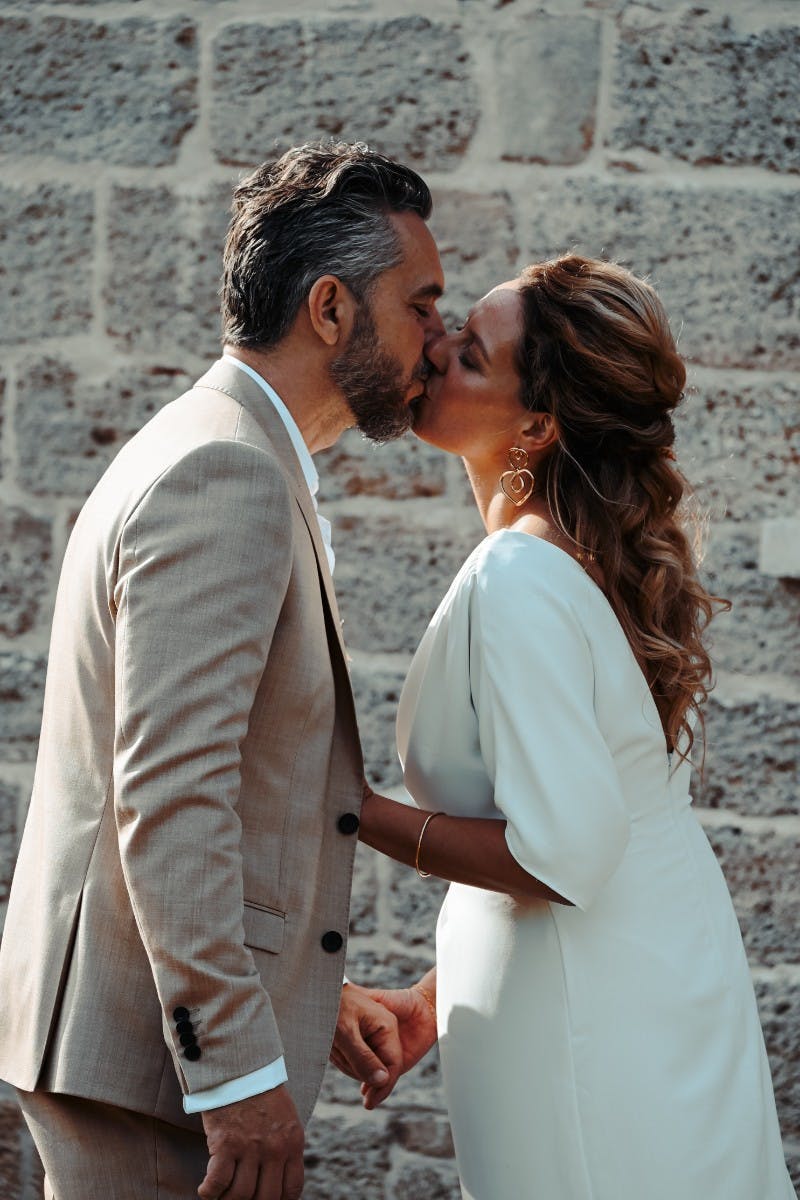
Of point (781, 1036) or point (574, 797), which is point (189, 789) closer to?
point (574, 797)

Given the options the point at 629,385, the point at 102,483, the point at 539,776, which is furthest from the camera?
the point at 629,385

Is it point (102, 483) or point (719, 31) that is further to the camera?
point (719, 31)

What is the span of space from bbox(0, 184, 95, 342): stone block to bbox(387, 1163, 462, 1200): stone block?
235 centimetres

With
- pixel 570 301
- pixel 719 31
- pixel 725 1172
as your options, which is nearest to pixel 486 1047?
pixel 725 1172

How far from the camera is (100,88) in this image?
11.0ft

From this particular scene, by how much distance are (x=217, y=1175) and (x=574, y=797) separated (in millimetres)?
728

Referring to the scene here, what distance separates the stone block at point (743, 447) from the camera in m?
3.18

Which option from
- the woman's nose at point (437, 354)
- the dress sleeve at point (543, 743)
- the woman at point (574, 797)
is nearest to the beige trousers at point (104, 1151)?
the woman at point (574, 797)

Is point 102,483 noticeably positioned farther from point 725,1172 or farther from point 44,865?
point 725,1172

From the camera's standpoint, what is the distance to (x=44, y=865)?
A: 192 cm

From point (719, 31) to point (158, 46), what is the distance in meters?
1.44

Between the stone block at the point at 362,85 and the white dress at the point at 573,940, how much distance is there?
160cm

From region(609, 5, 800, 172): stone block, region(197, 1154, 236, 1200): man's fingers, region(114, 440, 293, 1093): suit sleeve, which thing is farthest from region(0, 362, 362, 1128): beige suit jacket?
region(609, 5, 800, 172): stone block

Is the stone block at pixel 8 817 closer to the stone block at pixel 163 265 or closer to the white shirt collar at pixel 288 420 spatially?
the stone block at pixel 163 265
